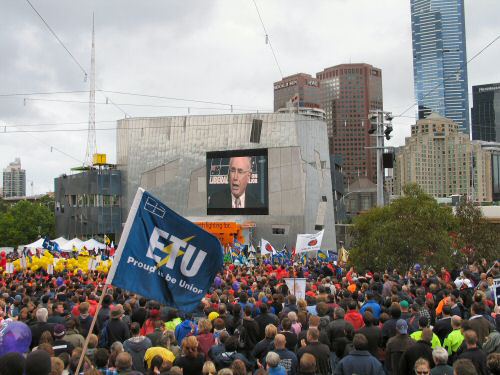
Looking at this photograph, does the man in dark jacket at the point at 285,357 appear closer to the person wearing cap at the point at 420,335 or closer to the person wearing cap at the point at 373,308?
the person wearing cap at the point at 420,335

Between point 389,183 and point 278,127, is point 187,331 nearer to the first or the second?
point 278,127

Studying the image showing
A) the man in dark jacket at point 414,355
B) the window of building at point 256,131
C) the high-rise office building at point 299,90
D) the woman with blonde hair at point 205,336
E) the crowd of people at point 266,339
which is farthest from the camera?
the high-rise office building at point 299,90

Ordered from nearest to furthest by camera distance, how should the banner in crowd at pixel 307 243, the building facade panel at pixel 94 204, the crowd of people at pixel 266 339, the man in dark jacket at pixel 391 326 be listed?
the crowd of people at pixel 266 339
the man in dark jacket at pixel 391 326
the banner in crowd at pixel 307 243
the building facade panel at pixel 94 204

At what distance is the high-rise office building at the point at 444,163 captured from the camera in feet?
547

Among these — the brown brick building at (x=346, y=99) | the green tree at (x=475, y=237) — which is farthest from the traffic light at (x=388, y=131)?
the brown brick building at (x=346, y=99)

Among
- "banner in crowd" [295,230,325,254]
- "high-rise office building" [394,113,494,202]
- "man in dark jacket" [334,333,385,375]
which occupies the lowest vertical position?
"man in dark jacket" [334,333,385,375]

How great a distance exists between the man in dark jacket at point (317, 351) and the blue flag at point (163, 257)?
162cm

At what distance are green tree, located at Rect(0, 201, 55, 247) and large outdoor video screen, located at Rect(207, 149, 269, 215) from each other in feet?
107

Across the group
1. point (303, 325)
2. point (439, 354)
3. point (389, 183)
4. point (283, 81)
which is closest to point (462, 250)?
point (303, 325)

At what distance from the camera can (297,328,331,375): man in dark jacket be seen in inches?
312

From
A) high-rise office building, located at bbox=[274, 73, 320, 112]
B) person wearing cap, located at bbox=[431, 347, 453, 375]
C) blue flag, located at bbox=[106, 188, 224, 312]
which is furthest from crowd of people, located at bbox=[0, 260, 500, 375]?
high-rise office building, located at bbox=[274, 73, 320, 112]

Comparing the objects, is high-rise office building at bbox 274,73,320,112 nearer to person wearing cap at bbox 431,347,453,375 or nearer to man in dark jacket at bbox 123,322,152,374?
man in dark jacket at bbox 123,322,152,374

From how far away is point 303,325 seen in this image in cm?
986

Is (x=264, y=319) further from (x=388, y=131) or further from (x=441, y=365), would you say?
(x=388, y=131)
